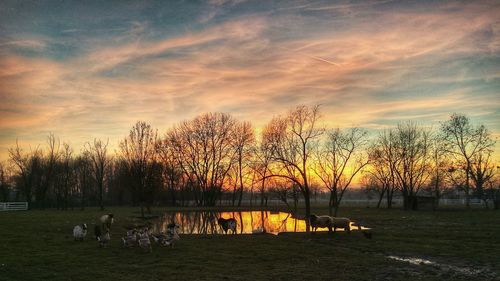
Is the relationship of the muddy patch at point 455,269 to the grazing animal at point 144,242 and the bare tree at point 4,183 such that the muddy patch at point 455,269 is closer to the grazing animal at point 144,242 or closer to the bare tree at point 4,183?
the grazing animal at point 144,242

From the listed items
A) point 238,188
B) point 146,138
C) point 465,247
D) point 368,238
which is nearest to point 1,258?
point 368,238

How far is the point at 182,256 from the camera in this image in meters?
18.1

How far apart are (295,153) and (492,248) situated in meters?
41.0

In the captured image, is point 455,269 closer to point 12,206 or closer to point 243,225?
point 243,225

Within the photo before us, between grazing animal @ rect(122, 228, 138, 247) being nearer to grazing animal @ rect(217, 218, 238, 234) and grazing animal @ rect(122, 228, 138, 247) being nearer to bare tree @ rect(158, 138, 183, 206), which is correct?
grazing animal @ rect(217, 218, 238, 234)

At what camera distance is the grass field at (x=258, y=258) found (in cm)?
1423

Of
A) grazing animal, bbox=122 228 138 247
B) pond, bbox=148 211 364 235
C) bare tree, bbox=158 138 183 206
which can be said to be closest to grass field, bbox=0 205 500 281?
grazing animal, bbox=122 228 138 247

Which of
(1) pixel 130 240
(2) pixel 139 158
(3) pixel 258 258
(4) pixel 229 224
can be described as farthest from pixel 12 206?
(3) pixel 258 258

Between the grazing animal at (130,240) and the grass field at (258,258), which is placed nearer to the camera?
the grass field at (258,258)

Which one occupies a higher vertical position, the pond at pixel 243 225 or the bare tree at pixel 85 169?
the bare tree at pixel 85 169

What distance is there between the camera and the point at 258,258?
17.8m

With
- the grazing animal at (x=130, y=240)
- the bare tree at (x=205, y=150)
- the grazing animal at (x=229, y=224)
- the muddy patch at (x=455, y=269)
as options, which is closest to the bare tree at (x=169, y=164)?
the bare tree at (x=205, y=150)

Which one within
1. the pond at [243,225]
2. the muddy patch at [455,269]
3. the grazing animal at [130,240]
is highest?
the grazing animal at [130,240]

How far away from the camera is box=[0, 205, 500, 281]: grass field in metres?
14.2
